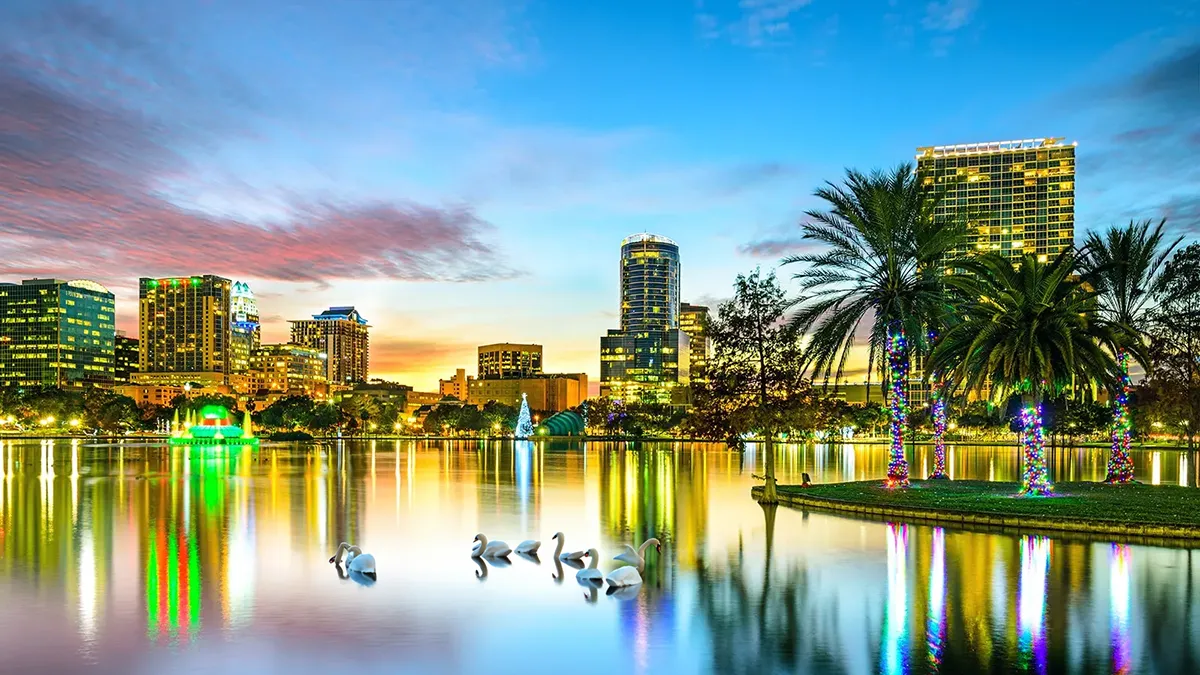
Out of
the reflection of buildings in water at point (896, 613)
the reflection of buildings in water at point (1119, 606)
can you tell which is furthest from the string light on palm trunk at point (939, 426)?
the reflection of buildings in water at point (1119, 606)

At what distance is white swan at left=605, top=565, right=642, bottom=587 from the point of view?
1830 centimetres

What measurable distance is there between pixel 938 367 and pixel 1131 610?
19.7 m

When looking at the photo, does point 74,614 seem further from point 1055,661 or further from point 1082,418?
point 1082,418

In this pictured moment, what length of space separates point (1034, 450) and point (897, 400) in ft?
20.7

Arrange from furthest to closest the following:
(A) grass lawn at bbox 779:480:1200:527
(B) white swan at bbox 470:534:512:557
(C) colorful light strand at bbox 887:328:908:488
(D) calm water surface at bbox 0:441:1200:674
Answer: (C) colorful light strand at bbox 887:328:908:488 < (A) grass lawn at bbox 779:480:1200:527 < (B) white swan at bbox 470:534:512:557 < (D) calm water surface at bbox 0:441:1200:674

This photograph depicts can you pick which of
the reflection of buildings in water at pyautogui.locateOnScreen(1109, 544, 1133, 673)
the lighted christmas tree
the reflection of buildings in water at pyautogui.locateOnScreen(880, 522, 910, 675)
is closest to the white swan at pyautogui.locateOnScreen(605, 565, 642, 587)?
the reflection of buildings in water at pyautogui.locateOnScreen(880, 522, 910, 675)

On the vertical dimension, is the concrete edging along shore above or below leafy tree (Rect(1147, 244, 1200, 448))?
below

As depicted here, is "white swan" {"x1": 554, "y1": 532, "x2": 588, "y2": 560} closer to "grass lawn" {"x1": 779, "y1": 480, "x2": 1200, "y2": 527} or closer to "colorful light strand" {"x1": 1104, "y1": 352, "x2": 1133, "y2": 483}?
"grass lawn" {"x1": 779, "y1": 480, "x2": 1200, "y2": 527}

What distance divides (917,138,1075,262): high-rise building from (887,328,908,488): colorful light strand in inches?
6484

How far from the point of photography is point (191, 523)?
94.3 ft

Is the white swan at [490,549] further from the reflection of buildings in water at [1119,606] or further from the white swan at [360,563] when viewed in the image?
the reflection of buildings in water at [1119,606]

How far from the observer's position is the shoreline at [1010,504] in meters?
25.0

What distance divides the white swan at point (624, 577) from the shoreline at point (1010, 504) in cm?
1284

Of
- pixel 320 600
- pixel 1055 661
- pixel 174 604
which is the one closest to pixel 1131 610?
pixel 1055 661
